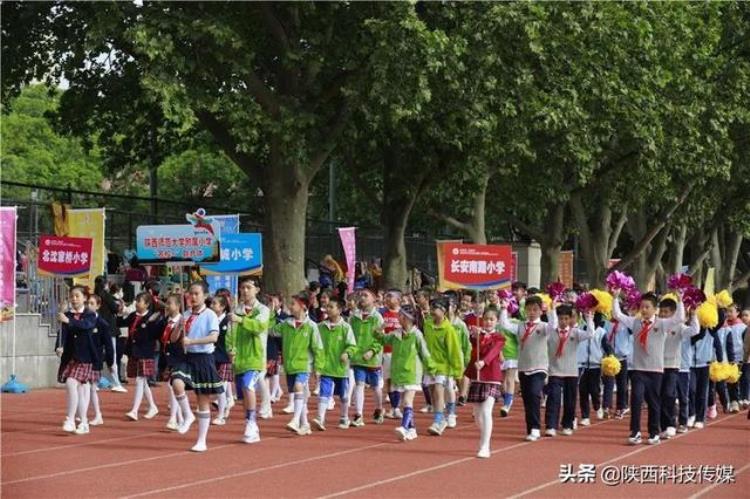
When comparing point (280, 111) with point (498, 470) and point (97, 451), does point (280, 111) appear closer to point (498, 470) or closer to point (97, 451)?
point (97, 451)

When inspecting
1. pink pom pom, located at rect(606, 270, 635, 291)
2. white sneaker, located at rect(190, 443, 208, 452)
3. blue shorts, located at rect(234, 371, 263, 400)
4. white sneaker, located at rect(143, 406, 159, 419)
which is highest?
pink pom pom, located at rect(606, 270, 635, 291)

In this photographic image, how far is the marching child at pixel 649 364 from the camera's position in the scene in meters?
17.5

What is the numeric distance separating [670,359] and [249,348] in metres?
5.09

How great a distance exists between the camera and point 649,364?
57.6ft

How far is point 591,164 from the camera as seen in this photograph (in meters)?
35.0

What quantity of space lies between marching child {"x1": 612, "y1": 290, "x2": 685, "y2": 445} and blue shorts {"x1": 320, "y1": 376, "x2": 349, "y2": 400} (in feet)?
12.7

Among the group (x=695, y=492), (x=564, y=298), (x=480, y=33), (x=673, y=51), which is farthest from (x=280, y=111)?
(x=695, y=492)

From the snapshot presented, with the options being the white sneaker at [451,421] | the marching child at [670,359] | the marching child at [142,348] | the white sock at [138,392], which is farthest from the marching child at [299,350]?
the marching child at [670,359]

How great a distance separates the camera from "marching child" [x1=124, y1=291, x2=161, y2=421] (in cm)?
2064

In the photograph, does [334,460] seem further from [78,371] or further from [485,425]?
[78,371]

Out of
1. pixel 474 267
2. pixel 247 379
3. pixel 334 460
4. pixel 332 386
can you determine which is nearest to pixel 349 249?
pixel 474 267

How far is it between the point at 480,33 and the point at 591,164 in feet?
29.2

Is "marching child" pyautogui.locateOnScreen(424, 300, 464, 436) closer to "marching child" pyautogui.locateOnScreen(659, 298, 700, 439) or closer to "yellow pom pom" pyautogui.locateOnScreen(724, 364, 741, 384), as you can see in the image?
"marching child" pyautogui.locateOnScreen(659, 298, 700, 439)

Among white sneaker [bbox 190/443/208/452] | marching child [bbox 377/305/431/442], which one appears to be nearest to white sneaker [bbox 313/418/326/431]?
marching child [bbox 377/305/431/442]
